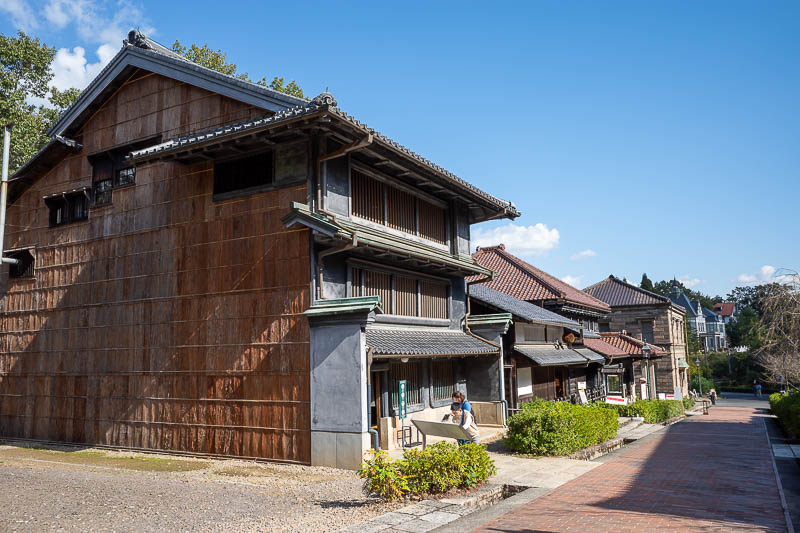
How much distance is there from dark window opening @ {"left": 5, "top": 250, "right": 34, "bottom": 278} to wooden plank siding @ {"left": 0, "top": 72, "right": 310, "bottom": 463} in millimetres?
297

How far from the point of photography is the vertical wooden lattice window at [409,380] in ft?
54.2

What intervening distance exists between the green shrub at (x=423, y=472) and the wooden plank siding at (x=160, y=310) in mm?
4250

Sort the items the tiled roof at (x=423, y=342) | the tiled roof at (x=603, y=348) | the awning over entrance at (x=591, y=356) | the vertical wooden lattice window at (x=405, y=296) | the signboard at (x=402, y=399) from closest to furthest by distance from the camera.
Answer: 1. the tiled roof at (x=423, y=342)
2. the signboard at (x=402, y=399)
3. the vertical wooden lattice window at (x=405, y=296)
4. the awning over entrance at (x=591, y=356)
5. the tiled roof at (x=603, y=348)

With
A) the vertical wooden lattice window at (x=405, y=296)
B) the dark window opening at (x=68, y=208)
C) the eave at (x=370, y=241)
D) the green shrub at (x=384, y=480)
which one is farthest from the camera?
the dark window opening at (x=68, y=208)

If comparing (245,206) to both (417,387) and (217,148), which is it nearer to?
(217,148)

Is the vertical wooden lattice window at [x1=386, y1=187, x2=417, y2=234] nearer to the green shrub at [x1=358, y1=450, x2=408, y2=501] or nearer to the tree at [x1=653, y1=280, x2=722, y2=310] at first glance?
the green shrub at [x1=358, y1=450, x2=408, y2=501]

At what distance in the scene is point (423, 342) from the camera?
16.1m

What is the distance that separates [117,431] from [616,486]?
13929 mm

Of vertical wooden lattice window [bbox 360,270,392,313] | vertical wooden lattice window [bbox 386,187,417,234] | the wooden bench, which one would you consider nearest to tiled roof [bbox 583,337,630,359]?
vertical wooden lattice window [bbox 386,187,417,234]

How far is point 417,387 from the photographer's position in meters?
17.7

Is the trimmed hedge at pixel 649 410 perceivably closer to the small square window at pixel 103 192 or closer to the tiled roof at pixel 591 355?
the tiled roof at pixel 591 355

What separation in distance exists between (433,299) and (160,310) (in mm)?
8412

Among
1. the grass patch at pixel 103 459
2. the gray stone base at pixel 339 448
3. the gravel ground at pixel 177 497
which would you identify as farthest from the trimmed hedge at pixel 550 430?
the grass patch at pixel 103 459

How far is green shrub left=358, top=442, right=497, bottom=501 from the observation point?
31.3ft
